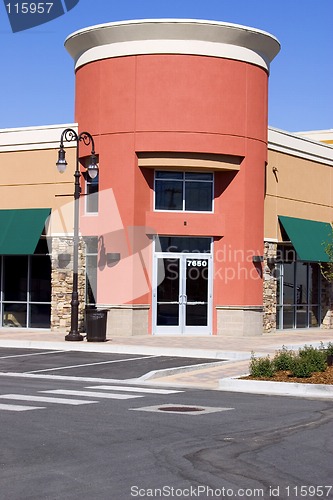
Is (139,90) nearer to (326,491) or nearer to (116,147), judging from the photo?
(116,147)

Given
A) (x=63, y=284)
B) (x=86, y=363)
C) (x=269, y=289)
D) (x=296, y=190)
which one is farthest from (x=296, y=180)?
(x=86, y=363)

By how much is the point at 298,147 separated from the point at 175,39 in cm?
775

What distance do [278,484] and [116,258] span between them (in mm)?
22026

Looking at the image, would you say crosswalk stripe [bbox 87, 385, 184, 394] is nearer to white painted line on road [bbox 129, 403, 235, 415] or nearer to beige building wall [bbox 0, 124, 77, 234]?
white painted line on road [bbox 129, 403, 235, 415]

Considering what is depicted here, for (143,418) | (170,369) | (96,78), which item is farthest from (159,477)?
(96,78)

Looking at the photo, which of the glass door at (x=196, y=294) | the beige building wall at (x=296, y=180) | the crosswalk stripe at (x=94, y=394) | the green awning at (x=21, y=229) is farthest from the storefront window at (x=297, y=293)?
the crosswalk stripe at (x=94, y=394)

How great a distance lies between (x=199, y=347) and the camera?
990 inches

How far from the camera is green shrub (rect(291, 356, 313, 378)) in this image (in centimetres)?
1730

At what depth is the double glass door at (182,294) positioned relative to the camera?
30.8 meters

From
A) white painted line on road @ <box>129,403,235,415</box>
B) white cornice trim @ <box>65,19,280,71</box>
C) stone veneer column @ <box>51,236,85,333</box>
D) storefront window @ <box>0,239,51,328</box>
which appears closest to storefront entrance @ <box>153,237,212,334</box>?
stone veneer column @ <box>51,236,85,333</box>

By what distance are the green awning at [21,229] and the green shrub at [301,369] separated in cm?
1560

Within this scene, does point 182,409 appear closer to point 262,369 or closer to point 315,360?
point 262,369

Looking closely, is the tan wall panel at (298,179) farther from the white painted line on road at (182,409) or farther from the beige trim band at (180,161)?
the white painted line on road at (182,409)

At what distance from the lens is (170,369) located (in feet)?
65.7
